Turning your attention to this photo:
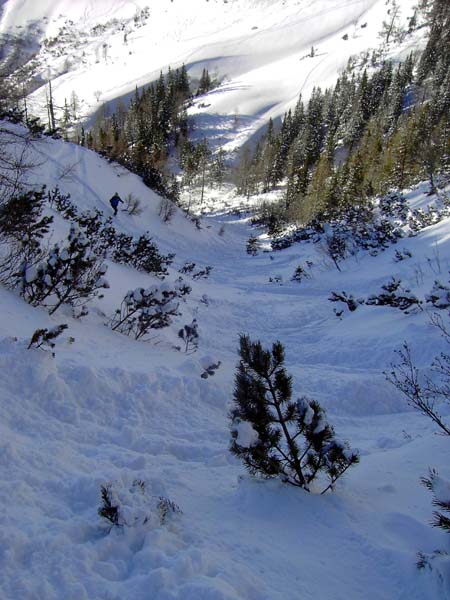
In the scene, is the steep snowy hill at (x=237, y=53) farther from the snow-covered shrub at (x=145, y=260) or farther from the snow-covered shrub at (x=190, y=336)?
the snow-covered shrub at (x=190, y=336)

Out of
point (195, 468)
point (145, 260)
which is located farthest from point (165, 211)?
point (195, 468)

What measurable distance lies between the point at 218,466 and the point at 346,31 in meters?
153

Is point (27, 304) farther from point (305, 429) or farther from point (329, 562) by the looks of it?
point (329, 562)

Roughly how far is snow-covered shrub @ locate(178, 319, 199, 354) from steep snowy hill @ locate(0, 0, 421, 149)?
276ft

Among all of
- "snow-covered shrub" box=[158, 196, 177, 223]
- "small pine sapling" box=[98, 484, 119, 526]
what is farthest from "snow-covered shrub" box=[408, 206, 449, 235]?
"small pine sapling" box=[98, 484, 119, 526]

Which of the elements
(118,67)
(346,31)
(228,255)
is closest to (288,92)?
(346,31)

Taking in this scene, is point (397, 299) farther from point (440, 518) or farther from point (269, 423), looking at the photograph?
point (440, 518)

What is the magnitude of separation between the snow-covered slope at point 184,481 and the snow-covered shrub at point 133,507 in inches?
1.5

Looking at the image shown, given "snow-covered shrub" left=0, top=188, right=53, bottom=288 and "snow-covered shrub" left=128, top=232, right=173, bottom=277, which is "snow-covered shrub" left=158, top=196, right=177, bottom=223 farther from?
"snow-covered shrub" left=0, top=188, right=53, bottom=288

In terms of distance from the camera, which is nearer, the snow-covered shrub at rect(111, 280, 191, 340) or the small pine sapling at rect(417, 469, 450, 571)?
the small pine sapling at rect(417, 469, 450, 571)

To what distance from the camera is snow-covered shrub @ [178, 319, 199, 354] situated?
639 cm

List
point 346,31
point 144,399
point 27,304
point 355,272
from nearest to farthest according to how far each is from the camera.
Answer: point 144,399
point 27,304
point 355,272
point 346,31

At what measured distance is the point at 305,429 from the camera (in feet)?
9.05

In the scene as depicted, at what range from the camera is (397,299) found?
8.38 meters
